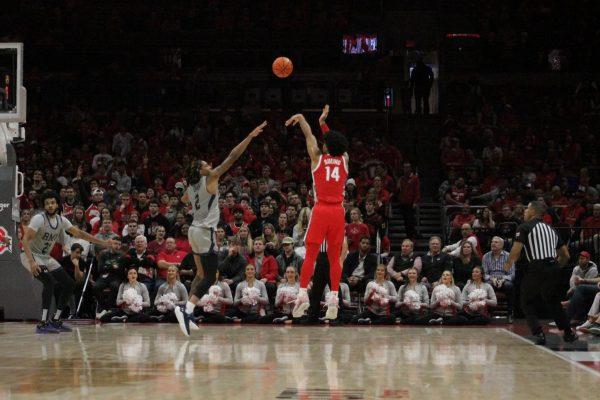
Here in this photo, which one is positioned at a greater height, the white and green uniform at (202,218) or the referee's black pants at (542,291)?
the white and green uniform at (202,218)

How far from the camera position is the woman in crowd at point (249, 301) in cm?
1577

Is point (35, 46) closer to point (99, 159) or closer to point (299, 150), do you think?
point (99, 159)

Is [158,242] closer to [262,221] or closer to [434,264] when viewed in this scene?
[262,221]

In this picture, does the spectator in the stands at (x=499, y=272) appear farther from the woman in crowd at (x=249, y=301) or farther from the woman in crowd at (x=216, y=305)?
the woman in crowd at (x=216, y=305)

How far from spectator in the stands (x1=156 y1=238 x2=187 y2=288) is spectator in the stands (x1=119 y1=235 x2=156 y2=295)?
0.42 ft

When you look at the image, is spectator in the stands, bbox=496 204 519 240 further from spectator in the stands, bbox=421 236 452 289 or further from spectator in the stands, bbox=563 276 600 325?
spectator in the stands, bbox=563 276 600 325

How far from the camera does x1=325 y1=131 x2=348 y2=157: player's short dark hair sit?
10.1 m

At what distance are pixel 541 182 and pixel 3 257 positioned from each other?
11.6 m

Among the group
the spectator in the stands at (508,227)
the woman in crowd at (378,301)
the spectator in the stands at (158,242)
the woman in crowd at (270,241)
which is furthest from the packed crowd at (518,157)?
the spectator in the stands at (158,242)

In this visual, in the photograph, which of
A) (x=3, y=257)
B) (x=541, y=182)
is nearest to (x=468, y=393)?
(x=3, y=257)

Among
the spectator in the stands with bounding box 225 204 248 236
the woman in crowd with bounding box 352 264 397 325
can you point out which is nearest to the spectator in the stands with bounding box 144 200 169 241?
the spectator in the stands with bounding box 225 204 248 236

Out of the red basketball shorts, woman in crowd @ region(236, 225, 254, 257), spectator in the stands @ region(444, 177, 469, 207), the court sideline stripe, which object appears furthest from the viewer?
spectator in the stands @ region(444, 177, 469, 207)

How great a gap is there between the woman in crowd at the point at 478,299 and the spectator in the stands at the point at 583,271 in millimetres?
1289

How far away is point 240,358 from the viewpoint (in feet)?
33.7
